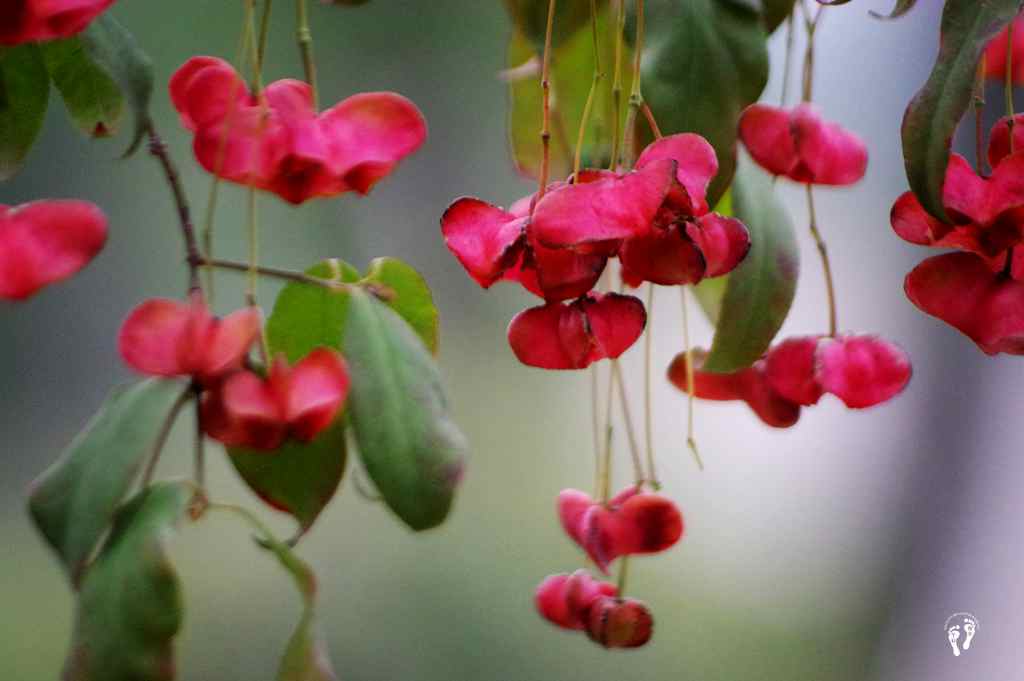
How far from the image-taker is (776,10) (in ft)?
1.90

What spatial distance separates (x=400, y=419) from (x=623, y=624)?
18 centimetres

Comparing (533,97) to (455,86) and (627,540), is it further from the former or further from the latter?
(455,86)

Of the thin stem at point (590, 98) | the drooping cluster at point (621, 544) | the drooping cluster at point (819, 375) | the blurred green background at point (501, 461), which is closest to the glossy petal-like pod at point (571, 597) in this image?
the drooping cluster at point (621, 544)

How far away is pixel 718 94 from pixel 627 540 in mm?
216

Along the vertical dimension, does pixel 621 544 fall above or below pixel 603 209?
below

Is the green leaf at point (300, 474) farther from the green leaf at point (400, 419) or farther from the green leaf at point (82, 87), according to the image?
the green leaf at point (82, 87)

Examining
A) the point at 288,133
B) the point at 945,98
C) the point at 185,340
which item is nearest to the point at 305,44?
the point at 288,133

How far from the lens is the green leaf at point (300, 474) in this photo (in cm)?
54

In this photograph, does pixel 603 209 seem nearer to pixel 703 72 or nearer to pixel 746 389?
pixel 703 72

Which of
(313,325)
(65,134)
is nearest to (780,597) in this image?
(65,134)

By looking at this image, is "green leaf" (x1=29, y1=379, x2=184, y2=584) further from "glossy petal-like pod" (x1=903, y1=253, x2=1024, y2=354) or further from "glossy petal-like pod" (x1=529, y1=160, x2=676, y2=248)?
"glossy petal-like pod" (x1=903, y1=253, x2=1024, y2=354)

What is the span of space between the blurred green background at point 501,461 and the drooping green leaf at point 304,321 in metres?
1.33

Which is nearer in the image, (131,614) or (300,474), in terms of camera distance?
(131,614)

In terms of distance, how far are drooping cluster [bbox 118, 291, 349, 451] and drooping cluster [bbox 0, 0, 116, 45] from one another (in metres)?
0.10
